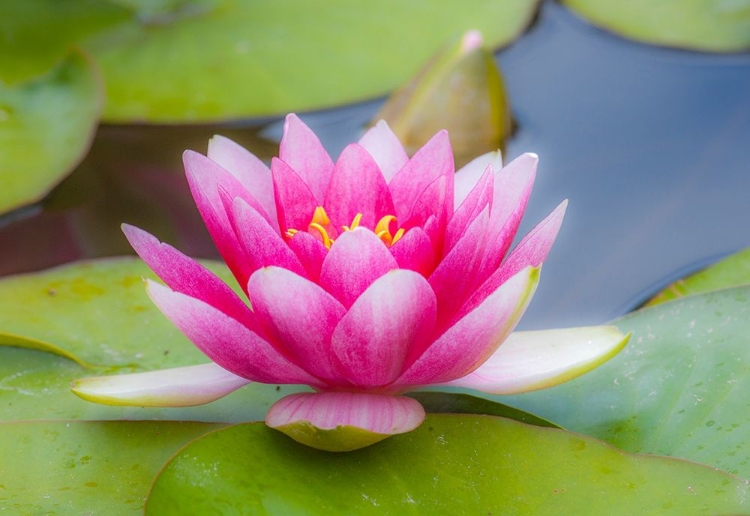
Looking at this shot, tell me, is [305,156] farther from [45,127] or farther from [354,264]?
[45,127]

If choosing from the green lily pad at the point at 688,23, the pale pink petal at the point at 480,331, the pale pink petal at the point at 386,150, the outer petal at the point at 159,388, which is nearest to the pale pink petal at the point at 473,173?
the pale pink petal at the point at 386,150

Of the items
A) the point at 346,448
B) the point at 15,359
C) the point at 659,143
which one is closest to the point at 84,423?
the point at 15,359

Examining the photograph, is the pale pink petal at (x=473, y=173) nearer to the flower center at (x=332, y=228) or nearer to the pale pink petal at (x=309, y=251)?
the flower center at (x=332, y=228)

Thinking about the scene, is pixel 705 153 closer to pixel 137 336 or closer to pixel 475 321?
pixel 475 321

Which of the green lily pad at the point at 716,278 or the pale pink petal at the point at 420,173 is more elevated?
the pale pink petal at the point at 420,173

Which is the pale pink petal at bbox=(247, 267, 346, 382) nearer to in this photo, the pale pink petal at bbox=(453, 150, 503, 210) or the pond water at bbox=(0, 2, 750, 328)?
the pale pink petal at bbox=(453, 150, 503, 210)

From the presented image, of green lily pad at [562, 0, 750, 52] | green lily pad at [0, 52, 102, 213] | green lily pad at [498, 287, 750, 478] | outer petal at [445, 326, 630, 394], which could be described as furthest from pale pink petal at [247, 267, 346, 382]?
green lily pad at [562, 0, 750, 52]
